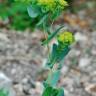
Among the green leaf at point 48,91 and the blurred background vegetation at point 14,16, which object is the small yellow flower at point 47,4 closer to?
the green leaf at point 48,91

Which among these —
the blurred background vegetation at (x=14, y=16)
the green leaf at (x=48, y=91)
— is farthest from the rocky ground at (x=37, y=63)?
the green leaf at (x=48, y=91)

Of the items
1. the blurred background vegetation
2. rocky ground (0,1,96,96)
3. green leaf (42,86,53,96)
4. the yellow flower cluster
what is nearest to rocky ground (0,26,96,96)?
rocky ground (0,1,96,96)

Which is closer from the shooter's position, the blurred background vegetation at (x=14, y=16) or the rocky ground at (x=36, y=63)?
the rocky ground at (x=36, y=63)

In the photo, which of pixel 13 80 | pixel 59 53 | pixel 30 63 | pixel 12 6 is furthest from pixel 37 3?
pixel 12 6

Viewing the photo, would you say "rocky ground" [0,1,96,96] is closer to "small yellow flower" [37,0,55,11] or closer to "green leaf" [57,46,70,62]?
"green leaf" [57,46,70,62]

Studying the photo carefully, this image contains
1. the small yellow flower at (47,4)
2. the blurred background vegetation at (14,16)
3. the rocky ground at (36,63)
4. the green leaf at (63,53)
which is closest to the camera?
the small yellow flower at (47,4)

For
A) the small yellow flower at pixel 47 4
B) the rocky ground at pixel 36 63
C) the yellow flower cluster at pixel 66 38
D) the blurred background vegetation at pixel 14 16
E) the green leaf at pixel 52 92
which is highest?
the small yellow flower at pixel 47 4

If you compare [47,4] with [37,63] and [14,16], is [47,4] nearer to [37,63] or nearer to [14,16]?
[37,63]

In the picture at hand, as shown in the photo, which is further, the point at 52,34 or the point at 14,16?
the point at 14,16

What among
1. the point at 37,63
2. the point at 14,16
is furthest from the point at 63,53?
the point at 14,16

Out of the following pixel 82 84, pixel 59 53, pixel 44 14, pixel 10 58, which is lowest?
pixel 82 84

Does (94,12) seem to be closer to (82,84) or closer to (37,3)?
(82,84)
